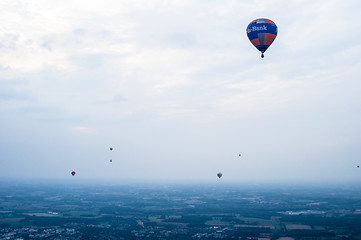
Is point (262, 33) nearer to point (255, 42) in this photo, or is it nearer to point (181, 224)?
point (255, 42)

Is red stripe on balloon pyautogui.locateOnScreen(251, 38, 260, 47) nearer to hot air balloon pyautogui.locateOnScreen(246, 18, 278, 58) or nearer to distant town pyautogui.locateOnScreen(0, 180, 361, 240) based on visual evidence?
hot air balloon pyautogui.locateOnScreen(246, 18, 278, 58)

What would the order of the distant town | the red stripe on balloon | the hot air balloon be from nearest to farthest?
Result: the hot air balloon
the red stripe on balloon
the distant town

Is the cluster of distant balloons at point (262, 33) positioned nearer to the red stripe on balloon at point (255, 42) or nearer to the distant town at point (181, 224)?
the red stripe on balloon at point (255, 42)

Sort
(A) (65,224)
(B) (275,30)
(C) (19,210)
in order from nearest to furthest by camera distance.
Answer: (B) (275,30), (A) (65,224), (C) (19,210)

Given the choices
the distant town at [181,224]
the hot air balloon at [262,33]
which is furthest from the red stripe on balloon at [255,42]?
the distant town at [181,224]

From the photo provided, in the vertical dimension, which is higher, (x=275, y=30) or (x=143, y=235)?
(x=275, y=30)

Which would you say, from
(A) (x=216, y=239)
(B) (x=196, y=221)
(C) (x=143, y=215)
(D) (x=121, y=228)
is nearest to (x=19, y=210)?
(C) (x=143, y=215)

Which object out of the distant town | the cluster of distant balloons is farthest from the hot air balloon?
the distant town

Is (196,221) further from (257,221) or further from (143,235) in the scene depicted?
(143,235)
